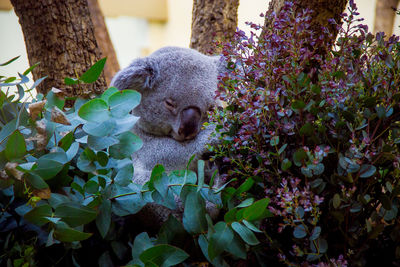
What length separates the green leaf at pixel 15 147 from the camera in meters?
0.66

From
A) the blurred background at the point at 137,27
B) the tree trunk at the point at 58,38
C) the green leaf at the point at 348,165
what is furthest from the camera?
the blurred background at the point at 137,27

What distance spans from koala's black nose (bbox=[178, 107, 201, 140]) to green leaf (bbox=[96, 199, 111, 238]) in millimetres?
331

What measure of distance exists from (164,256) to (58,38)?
0.98 meters

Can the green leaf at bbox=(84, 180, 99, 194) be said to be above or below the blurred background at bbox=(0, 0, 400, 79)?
above

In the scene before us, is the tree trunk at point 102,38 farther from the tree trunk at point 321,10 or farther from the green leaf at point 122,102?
the green leaf at point 122,102

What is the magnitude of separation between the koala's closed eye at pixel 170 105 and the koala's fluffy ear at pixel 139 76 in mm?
69

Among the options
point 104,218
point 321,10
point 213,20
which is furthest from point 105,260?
point 213,20

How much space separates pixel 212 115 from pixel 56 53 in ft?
2.65

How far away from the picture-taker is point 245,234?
0.68 meters

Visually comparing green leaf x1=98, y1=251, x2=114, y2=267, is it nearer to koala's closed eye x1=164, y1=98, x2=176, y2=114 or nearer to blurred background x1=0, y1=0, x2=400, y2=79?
koala's closed eye x1=164, y1=98, x2=176, y2=114

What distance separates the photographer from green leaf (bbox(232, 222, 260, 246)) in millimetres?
677

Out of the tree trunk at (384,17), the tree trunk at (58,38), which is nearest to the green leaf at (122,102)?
the tree trunk at (58,38)

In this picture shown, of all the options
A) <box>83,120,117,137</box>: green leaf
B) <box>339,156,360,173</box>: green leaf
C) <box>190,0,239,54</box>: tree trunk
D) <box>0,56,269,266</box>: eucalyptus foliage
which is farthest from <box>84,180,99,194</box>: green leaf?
<box>190,0,239,54</box>: tree trunk

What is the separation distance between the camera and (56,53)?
1343mm
